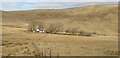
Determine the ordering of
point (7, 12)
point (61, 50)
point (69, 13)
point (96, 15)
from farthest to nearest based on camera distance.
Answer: point (7, 12), point (69, 13), point (96, 15), point (61, 50)

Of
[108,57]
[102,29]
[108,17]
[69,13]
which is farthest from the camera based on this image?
[69,13]

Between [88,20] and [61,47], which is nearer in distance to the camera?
[61,47]

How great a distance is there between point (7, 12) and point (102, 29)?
38.2 m

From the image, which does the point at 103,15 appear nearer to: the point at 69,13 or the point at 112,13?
the point at 112,13

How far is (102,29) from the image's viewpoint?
50.4 m

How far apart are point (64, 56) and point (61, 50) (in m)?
2.74

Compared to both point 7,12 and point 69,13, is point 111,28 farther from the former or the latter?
point 7,12

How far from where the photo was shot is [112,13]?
63.8m

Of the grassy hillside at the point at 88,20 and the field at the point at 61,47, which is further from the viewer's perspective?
the grassy hillside at the point at 88,20

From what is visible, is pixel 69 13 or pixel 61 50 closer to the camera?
pixel 61 50

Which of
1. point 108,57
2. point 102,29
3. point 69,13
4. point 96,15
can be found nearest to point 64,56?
point 108,57

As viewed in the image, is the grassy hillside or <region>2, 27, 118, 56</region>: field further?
the grassy hillside

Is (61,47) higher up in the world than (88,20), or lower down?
higher up

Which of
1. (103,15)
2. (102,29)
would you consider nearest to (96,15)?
(103,15)
